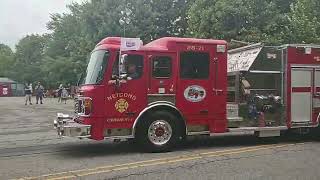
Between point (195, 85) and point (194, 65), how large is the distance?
469 mm

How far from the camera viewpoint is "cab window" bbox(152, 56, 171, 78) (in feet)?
38.7

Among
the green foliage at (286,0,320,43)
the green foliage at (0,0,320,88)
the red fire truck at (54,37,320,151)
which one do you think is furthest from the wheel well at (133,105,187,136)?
the green foliage at (286,0,320,43)

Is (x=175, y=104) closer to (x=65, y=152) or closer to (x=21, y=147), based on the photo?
(x=65, y=152)

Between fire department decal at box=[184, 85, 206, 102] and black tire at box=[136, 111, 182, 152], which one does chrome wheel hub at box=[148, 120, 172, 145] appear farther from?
fire department decal at box=[184, 85, 206, 102]

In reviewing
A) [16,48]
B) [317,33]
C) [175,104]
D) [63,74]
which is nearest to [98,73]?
[175,104]

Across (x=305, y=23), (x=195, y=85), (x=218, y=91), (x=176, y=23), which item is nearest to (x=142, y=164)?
(x=195, y=85)

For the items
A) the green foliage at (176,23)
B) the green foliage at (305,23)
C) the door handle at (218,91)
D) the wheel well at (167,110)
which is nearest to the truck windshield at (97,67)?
the wheel well at (167,110)

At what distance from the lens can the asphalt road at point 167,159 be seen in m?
9.22

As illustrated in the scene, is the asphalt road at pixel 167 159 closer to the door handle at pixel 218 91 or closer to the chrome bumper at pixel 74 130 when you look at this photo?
the chrome bumper at pixel 74 130

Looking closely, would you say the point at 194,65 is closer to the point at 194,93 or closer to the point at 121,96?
the point at 194,93

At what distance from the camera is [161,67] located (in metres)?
11.9

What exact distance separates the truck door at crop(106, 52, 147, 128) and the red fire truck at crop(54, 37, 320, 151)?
22 mm

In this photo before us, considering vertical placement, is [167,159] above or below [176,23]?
below

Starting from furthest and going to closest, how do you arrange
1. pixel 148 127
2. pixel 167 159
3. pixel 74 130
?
pixel 148 127 → pixel 74 130 → pixel 167 159
